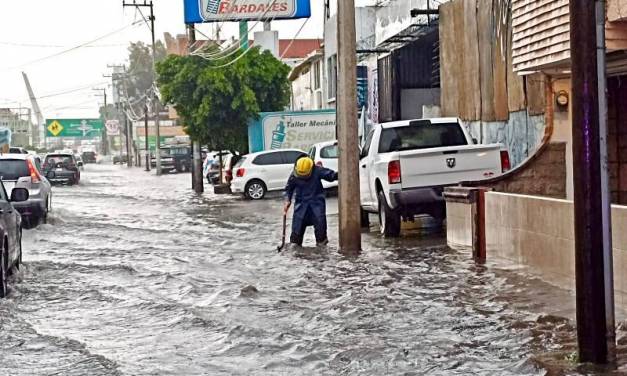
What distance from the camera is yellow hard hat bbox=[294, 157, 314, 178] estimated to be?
52.0 feet

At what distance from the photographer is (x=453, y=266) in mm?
13484

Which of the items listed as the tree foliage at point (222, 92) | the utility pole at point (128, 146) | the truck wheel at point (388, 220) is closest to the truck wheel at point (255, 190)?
the tree foliage at point (222, 92)

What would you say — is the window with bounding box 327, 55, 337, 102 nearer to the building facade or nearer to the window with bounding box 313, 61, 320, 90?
the window with bounding box 313, 61, 320, 90

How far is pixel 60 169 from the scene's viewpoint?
48.4 m

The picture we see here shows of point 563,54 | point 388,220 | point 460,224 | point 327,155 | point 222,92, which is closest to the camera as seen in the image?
point 563,54

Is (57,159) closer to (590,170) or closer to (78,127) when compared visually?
(590,170)

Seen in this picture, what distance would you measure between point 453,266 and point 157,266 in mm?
4402

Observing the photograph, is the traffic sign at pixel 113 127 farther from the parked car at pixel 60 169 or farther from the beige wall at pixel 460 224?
the beige wall at pixel 460 224

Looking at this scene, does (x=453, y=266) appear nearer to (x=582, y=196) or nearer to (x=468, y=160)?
(x=468, y=160)

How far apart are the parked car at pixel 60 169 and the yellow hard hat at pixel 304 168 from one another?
33.7 metres

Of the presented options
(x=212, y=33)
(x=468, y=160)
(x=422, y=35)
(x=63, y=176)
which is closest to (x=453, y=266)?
(x=468, y=160)

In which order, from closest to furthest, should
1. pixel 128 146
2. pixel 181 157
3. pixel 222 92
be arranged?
pixel 222 92 < pixel 181 157 < pixel 128 146

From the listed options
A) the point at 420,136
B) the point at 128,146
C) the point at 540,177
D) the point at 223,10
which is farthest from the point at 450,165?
the point at 128,146

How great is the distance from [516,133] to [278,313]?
9.43 meters
